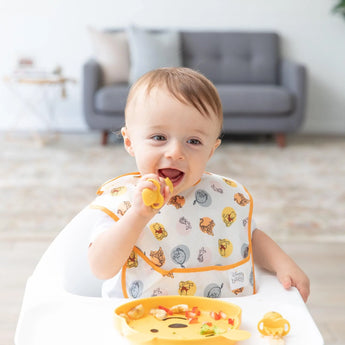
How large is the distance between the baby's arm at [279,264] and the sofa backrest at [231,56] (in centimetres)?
376

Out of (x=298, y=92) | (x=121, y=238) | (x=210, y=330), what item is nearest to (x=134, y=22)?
(x=298, y=92)

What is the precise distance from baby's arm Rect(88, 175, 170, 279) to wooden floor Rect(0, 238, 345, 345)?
85 cm

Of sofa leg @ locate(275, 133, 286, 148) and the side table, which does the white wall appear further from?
sofa leg @ locate(275, 133, 286, 148)

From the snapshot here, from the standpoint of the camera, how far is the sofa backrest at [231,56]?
186 inches

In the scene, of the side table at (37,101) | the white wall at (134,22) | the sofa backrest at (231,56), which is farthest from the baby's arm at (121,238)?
the white wall at (134,22)

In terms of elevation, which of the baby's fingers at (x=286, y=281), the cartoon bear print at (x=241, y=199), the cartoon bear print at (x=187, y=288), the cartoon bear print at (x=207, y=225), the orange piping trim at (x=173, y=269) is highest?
the cartoon bear print at (x=241, y=199)

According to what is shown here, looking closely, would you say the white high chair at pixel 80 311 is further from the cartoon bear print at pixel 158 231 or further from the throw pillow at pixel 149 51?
the throw pillow at pixel 149 51

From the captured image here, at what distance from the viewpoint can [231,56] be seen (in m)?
4.75

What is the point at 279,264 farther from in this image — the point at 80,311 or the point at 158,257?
the point at 80,311

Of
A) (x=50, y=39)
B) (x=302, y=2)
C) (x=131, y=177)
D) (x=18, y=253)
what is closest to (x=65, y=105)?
(x=50, y=39)

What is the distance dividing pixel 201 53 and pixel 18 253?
2.94 meters

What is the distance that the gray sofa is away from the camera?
421 cm

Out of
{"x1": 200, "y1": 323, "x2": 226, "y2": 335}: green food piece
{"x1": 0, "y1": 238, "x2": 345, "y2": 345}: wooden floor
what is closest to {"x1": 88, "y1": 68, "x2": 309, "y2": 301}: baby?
{"x1": 200, "y1": 323, "x2": 226, "y2": 335}: green food piece

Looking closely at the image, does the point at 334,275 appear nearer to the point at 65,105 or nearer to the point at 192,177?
the point at 192,177
